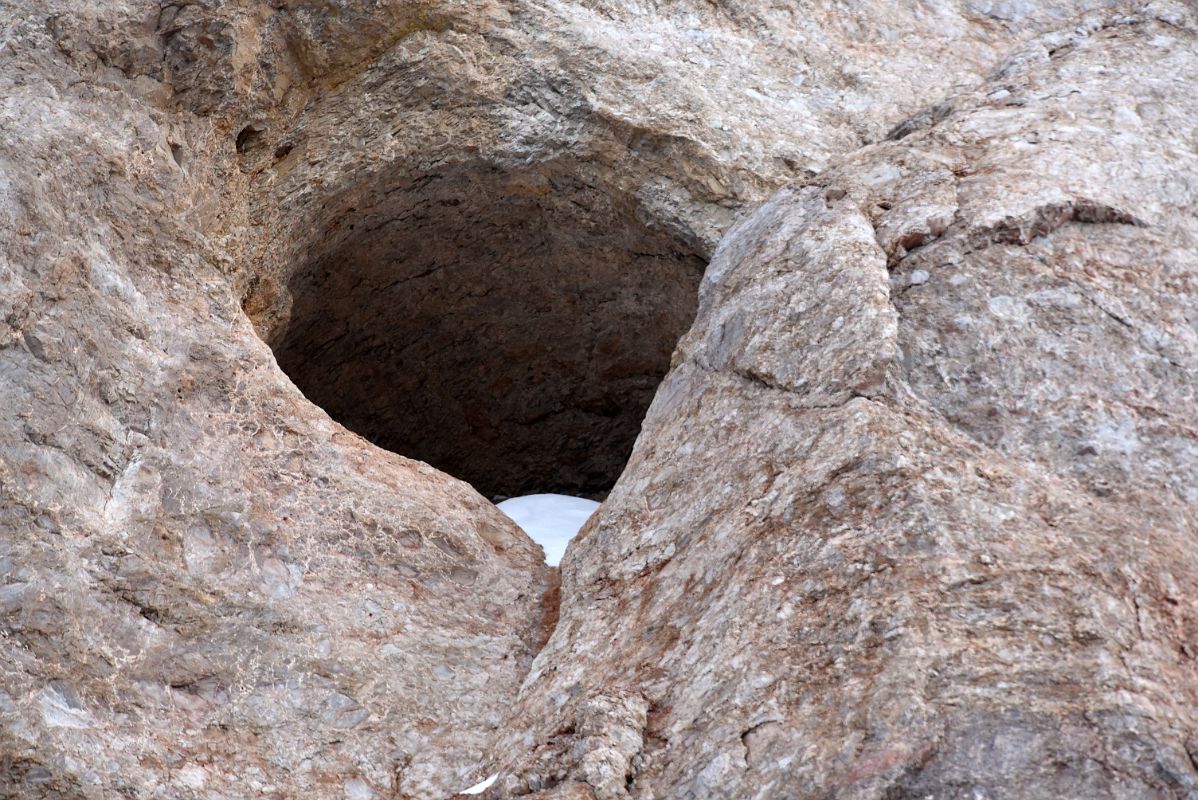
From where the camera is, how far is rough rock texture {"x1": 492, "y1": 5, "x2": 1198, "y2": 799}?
2820 millimetres

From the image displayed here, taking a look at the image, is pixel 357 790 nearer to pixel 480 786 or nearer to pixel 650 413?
pixel 480 786

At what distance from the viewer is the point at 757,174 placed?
205 inches

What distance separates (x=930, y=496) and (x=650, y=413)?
50.6 inches

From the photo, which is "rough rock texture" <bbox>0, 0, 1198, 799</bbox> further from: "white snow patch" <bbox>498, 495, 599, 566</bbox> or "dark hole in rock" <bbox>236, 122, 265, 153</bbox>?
"white snow patch" <bbox>498, 495, 599, 566</bbox>

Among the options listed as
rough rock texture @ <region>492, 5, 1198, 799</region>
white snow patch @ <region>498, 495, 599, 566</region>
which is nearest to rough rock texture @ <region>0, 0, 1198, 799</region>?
rough rock texture @ <region>492, 5, 1198, 799</region>

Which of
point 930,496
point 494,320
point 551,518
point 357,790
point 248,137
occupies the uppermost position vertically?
point 494,320

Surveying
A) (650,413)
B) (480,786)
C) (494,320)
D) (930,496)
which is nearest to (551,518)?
(650,413)

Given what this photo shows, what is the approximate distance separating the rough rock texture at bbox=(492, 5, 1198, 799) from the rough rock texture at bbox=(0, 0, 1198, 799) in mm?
11

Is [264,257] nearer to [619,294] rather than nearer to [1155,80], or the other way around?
[619,294]

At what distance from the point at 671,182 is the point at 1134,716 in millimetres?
3026

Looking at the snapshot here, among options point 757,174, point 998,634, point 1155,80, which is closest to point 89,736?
point 998,634

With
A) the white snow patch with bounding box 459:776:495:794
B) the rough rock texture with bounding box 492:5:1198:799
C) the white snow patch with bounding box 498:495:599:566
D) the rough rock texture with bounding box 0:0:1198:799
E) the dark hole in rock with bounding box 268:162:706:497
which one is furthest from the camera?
the dark hole in rock with bounding box 268:162:706:497

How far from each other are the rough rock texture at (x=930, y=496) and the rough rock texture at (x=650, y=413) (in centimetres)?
1

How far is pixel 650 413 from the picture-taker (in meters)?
4.36
